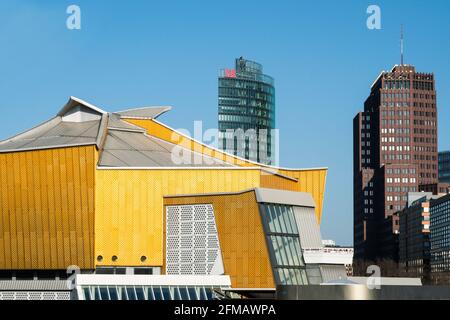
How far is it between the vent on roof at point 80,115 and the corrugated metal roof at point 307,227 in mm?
27008

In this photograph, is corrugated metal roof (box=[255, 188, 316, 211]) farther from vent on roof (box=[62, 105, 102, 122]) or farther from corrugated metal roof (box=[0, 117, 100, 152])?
vent on roof (box=[62, 105, 102, 122])

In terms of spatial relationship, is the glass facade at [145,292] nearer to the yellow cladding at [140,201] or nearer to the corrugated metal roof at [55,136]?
the yellow cladding at [140,201]

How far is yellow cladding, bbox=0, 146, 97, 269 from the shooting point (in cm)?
9281

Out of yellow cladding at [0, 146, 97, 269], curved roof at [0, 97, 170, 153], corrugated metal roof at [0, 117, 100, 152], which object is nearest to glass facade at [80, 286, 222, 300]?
yellow cladding at [0, 146, 97, 269]

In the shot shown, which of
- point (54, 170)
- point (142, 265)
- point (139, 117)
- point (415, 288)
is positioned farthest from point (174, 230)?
point (415, 288)

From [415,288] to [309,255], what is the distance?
54.1m

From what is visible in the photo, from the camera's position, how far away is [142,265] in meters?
94.1

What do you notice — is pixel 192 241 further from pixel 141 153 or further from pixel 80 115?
pixel 80 115

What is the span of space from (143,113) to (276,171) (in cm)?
2025

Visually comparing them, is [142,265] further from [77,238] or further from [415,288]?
[415,288]

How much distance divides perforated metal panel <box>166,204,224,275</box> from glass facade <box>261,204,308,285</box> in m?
5.26

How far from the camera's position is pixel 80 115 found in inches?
4338

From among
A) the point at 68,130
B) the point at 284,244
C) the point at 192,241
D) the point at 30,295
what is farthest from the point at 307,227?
the point at 68,130

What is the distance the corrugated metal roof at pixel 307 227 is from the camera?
3784 inches
